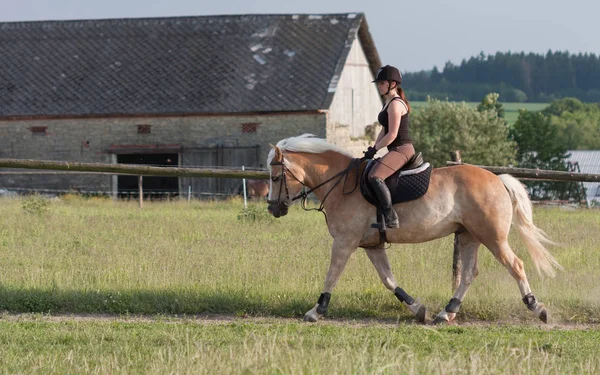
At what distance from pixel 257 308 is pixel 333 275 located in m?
0.98

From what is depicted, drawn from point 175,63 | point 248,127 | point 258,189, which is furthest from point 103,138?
point 258,189

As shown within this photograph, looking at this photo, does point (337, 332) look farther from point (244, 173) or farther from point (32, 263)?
point (32, 263)

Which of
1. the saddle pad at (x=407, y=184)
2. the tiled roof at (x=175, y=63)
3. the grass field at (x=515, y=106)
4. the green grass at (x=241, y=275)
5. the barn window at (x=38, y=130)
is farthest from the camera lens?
the grass field at (x=515, y=106)

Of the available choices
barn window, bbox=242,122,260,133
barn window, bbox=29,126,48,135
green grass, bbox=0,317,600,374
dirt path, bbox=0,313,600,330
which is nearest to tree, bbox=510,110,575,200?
barn window, bbox=242,122,260,133

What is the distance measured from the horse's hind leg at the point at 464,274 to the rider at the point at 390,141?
0.97m

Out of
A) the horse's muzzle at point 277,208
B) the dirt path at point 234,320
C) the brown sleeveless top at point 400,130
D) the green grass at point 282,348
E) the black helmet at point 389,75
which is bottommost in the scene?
the dirt path at point 234,320

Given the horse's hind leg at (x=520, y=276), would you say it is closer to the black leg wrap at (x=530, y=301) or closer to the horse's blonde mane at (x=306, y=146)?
the black leg wrap at (x=530, y=301)

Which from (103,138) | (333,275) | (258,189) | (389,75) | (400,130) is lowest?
(333,275)

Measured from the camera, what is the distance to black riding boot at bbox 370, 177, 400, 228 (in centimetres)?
937

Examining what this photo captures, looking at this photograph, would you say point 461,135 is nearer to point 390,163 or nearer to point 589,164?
point 589,164

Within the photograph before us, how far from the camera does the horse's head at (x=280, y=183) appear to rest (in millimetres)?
9766

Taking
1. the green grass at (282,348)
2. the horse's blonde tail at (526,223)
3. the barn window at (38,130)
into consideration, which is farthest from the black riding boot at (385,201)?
the barn window at (38,130)

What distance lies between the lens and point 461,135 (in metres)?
48.6

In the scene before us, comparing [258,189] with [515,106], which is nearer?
[258,189]
